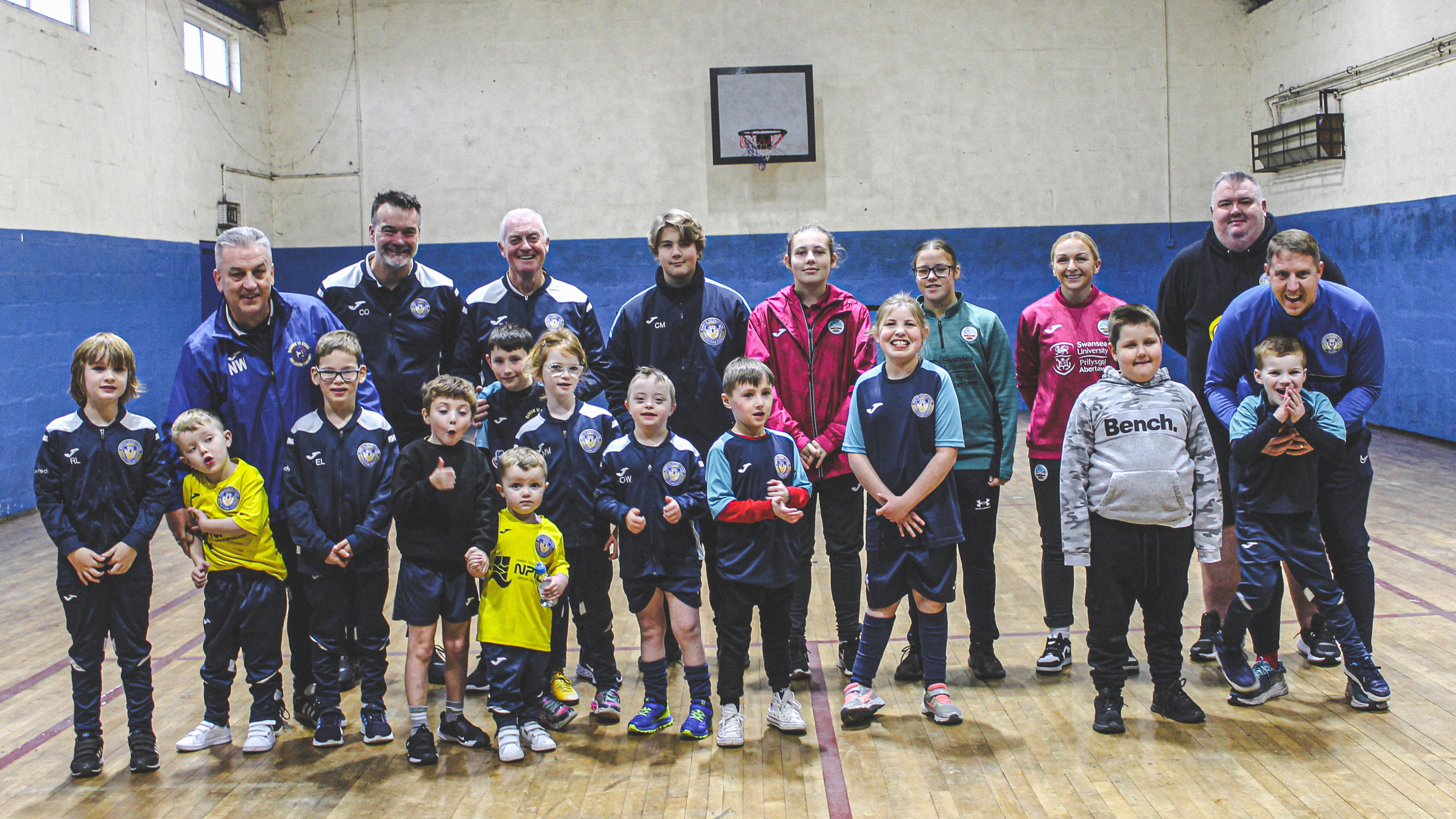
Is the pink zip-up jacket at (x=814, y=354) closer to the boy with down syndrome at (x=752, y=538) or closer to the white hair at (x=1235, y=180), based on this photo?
the boy with down syndrome at (x=752, y=538)

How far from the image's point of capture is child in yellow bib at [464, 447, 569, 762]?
10.1 feet

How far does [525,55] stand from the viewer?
10.9 m

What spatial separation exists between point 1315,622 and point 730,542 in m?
2.11

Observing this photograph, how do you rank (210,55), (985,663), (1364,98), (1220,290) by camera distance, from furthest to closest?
(210,55) → (1364,98) → (1220,290) → (985,663)

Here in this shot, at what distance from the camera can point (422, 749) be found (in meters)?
3.00

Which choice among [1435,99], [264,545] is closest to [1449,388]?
[1435,99]

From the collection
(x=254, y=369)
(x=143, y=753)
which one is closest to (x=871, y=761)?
(x=143, y=753)

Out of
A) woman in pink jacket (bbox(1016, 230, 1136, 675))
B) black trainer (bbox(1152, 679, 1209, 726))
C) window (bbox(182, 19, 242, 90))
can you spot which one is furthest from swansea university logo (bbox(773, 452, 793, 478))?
window (bbox(182, 19, 242, 90))

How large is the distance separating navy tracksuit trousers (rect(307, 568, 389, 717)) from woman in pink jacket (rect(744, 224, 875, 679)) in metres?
1.34

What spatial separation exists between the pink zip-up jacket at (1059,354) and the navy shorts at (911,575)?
2.24 ft

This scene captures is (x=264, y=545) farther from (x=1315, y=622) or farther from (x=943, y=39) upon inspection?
(x=943, y=39)

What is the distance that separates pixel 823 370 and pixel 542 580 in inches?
46.7

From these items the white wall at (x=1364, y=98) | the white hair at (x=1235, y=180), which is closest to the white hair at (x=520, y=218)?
the white hair at (x=1235, y=180)

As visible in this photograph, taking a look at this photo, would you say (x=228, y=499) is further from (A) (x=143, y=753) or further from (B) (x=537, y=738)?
(B) (x=537, y=738)
